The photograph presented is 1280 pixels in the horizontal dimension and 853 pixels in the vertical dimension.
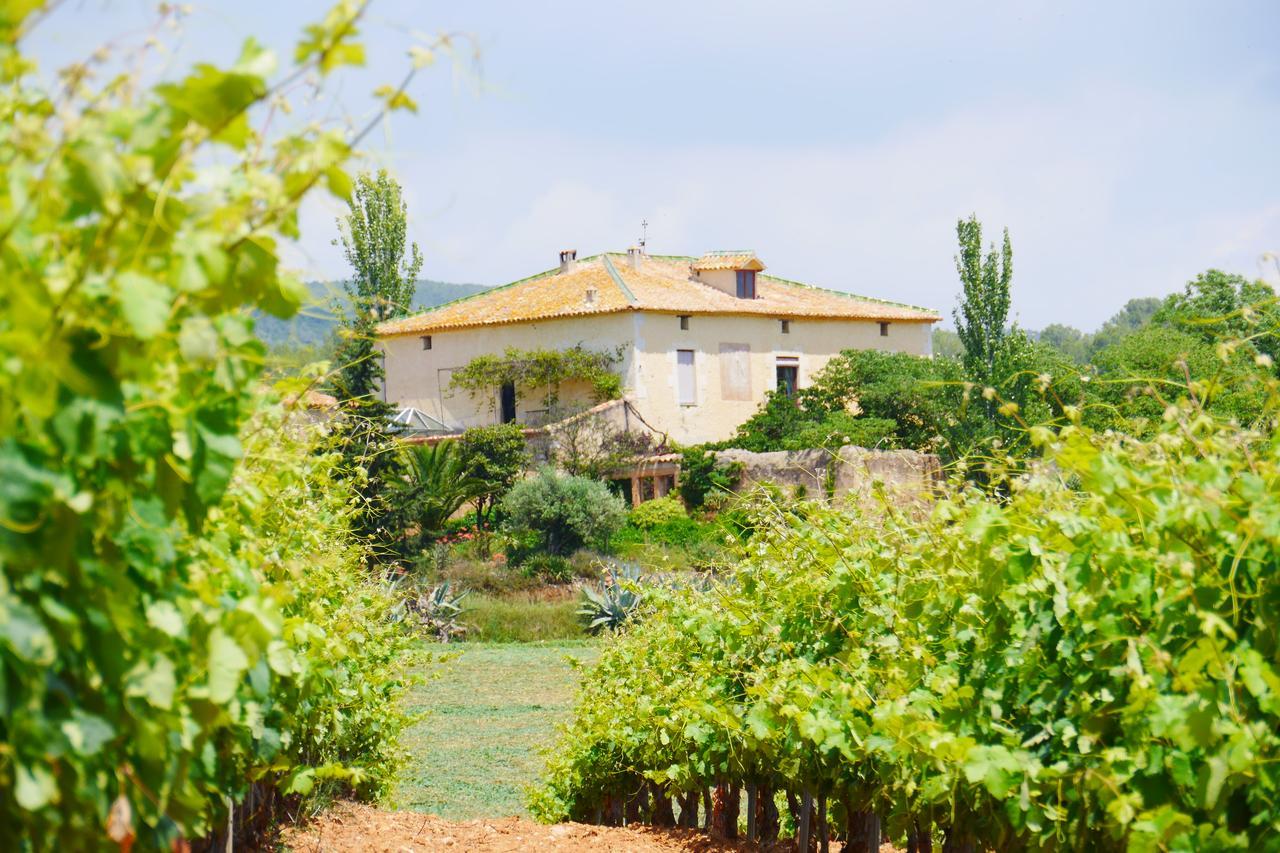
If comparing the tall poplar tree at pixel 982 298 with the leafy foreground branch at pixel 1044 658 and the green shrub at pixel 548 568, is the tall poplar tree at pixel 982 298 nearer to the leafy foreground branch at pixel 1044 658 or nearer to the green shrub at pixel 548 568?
the green shrub at pixel 548 568

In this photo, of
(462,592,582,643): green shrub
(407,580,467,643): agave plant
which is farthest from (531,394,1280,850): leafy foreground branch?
(462,592,582,643): green shrub

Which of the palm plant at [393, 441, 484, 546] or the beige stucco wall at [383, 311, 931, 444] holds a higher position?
the beige stucco wall at [383, 311, 931, 444]

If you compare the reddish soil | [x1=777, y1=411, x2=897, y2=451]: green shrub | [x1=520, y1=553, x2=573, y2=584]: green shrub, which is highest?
[x1=777, y1=411, x2=897, y2=451]: green shrub

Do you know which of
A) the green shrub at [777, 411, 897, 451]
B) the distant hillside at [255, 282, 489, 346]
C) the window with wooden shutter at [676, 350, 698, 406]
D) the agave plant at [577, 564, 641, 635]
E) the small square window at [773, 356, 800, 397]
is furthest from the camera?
the small square window at [773, 356, 800, 397]

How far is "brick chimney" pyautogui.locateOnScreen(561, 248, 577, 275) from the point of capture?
3269cm

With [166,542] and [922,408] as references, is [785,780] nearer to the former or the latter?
[166,542]

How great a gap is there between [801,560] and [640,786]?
2.26 m

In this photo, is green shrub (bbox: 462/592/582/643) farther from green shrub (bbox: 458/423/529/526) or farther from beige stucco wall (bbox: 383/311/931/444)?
beige stucco wall (bbox: 383/311/931/444)

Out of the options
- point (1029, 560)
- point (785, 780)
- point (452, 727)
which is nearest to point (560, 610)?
point (452, 727)

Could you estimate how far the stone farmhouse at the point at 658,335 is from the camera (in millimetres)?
28375

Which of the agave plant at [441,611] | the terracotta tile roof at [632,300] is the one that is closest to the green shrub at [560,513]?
the agave plant at [441,611]

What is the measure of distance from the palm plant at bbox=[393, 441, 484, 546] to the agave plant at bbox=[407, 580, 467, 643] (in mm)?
2676

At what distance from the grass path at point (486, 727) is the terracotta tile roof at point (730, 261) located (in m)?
15.8

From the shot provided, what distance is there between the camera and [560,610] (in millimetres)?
18891
